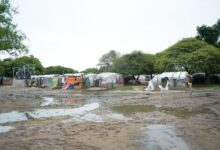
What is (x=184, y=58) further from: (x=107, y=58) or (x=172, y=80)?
(x=107, y=58)

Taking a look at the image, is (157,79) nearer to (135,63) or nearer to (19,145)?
(135,63)

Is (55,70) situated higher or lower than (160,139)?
higher

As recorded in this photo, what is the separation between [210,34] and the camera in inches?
2034

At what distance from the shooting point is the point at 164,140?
24.9ft

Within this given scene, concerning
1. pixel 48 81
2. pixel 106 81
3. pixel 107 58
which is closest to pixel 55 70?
pixel 107 58

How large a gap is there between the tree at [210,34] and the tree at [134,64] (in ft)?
37.7

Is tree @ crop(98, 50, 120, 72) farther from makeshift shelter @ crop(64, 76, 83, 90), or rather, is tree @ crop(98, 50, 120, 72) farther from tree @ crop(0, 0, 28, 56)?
tree @ crop(0, 0, 28, 56)

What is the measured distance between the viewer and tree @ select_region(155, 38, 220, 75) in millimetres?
42062

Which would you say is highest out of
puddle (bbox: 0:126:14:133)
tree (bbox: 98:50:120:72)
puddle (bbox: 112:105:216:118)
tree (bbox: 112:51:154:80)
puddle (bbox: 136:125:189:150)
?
tree (bbox: 98:50:120:72)

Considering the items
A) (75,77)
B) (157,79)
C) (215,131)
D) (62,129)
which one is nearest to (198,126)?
(215,131)

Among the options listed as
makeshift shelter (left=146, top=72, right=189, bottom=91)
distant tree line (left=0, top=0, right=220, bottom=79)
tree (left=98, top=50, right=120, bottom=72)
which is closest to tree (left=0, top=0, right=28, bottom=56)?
distant tree line (left=0, top=0, right=220, bottom=79)

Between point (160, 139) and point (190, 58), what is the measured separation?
37235mm

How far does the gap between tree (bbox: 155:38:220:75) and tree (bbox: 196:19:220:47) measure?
5.60 metres

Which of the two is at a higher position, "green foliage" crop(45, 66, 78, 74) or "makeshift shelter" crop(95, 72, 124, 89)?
"green foliage" crop(45, 66, 78, 74)
